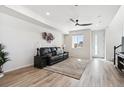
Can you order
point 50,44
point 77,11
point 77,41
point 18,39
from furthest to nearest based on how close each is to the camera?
point 77,41
point 50,44
point 18,39
point 77,11

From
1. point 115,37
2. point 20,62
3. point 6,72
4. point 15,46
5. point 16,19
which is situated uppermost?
point 16,19

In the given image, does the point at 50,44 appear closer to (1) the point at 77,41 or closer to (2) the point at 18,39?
(2) the point at 18,39

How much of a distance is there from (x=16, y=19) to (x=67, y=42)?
17.7ft

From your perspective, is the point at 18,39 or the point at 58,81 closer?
the point at 58,81

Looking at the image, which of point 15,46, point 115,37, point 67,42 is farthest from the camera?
point 67,42

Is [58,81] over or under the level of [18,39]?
under

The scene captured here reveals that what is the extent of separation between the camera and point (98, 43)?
844cm

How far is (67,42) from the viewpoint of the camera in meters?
8.73

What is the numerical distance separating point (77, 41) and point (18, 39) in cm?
548

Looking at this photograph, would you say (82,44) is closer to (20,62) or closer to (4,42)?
(20,62)

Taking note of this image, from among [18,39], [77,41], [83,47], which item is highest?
[77,41]

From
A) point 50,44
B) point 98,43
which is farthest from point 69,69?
point 98,43

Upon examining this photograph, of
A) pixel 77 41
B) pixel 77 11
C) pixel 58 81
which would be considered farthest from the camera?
pixel 77 41
